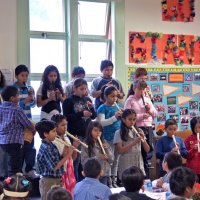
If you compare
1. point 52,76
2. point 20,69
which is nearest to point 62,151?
point 52,76

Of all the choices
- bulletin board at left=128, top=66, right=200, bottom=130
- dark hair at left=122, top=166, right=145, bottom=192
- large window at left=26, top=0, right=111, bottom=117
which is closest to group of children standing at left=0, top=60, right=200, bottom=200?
large window at left=26, top=0, right=111, bottom=117

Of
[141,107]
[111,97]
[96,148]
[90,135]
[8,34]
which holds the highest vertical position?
[8,34]

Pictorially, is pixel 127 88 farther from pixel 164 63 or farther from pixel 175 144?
pixel 175 144

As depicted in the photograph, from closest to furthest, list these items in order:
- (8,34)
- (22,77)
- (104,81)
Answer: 1. (22,77)
2. (8,34)
3. (104,81)

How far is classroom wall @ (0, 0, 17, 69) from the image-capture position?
466cm

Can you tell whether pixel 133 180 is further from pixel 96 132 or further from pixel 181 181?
pixel 96 132

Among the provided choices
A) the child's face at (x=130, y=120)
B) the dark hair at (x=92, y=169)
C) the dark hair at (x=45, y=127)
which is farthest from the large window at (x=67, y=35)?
the dark hair at (x=92, y=169)

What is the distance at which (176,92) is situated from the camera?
593 cm

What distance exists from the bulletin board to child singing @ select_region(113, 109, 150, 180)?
1.39 m

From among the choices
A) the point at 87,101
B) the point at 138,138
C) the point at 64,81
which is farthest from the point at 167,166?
the point at 64,81

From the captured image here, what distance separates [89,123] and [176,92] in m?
2.13

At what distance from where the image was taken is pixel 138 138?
171 inches

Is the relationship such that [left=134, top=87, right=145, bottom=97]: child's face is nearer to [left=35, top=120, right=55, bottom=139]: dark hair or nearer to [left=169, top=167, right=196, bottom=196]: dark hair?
→ [left=35, top=120, right=55, bottom=139]: dark hair

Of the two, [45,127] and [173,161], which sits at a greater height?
[45,127]
